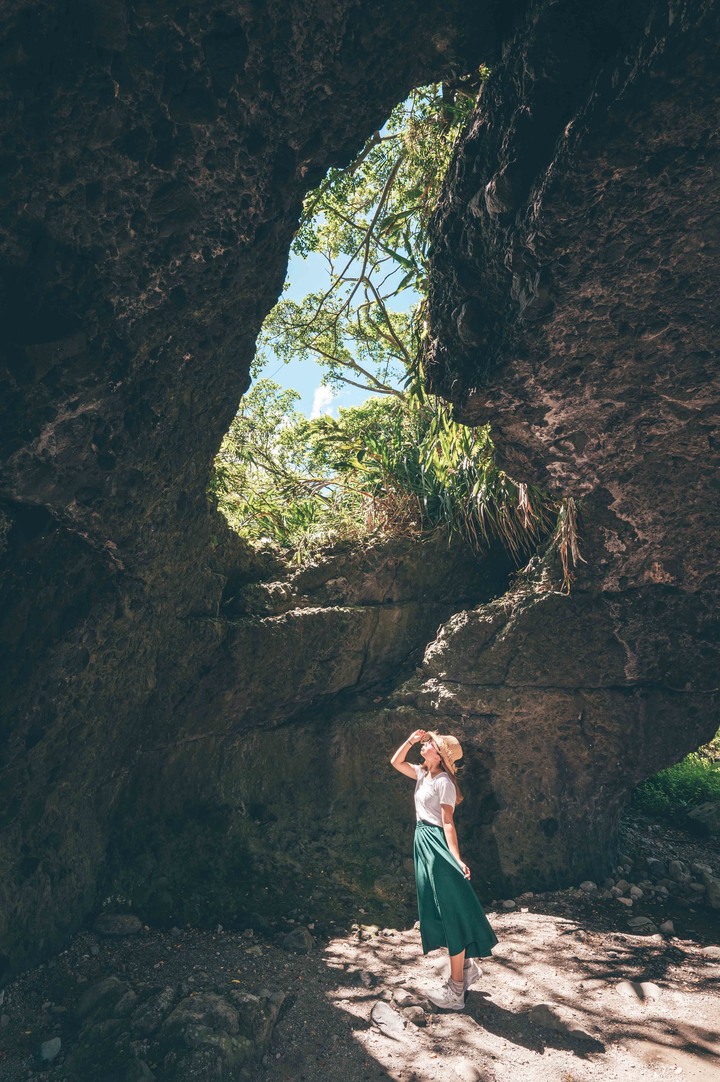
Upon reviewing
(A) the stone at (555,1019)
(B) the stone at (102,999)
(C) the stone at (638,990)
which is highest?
(C) the stone at (638,990)

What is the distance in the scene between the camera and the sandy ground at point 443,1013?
3.40 metres

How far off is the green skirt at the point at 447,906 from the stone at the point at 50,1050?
1986 mm

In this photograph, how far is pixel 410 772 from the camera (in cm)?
480

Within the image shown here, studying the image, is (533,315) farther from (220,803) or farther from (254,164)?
(220,803)

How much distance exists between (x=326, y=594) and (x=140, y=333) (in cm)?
302

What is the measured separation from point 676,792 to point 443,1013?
5.20 m

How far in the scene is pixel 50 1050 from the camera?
11.3ft

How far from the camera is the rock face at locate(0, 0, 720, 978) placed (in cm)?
324

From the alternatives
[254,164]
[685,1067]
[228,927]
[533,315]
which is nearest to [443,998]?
[685,1067]

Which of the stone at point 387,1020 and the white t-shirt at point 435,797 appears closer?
the stone at point 387,1020

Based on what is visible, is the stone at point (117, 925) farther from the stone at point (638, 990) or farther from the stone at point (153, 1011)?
the stone at point (638, 990)

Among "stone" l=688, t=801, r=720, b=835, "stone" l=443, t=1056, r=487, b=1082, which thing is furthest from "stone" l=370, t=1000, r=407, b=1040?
"stone" l=688, t=801, r=720, b=835

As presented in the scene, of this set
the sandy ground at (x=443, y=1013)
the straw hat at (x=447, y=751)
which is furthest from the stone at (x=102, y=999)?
the straw hat at (x=447, y=751)

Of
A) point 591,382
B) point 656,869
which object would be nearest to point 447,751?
point 591,382
